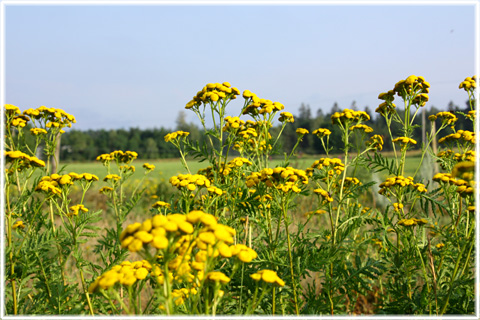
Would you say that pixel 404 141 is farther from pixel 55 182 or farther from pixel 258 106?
pixel 55 182

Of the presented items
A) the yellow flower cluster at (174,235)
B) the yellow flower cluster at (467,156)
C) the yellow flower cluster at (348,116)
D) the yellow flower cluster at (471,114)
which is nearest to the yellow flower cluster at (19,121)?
the yellow flower cluster at (174,235)

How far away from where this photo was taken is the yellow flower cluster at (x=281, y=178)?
8.02 ft

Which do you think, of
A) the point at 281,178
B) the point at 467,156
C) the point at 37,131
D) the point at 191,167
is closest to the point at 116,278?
the point at 281,178

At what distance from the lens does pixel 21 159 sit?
288 cm

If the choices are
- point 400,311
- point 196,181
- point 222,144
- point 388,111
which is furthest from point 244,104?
point 400,311

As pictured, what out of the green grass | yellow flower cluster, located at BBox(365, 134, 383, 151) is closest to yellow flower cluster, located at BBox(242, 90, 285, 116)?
the green grass

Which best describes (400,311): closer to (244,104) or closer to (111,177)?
(244,104)

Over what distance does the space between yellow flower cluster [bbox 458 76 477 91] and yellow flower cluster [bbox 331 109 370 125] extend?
3.57 ft

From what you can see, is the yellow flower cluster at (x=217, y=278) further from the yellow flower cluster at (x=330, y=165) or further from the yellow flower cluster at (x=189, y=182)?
the yellow flower cluster at (x=330, y=165)

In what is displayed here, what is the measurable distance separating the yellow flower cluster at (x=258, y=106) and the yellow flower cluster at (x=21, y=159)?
1.82 meters

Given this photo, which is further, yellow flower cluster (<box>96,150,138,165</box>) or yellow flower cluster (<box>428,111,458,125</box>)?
yellow flower cluster (<box>96,150,138,165</box>)

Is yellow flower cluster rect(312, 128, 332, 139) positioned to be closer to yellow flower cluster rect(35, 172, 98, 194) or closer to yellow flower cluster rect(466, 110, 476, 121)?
yellow flower cluster rect(466, 110, 476, 121)

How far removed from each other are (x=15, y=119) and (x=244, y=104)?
223 cm

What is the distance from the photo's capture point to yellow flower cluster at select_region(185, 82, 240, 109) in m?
3.12
